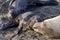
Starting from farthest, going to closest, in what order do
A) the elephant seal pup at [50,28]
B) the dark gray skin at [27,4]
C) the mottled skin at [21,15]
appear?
the dark gray skin at [27,4] < the mottled skin at [21,15] < the elephant seal pup at [50,28]

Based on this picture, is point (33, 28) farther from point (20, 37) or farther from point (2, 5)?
point (2, 5)

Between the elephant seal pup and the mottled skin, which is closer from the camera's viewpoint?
the elephant seal pup

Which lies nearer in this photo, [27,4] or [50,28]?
[50,28]

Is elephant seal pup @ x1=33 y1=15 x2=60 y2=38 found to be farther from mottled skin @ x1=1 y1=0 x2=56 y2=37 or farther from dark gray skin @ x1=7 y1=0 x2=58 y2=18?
dark gray skin @ x1=7 y1=0 x2=58 y2=18

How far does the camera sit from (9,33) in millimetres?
5957

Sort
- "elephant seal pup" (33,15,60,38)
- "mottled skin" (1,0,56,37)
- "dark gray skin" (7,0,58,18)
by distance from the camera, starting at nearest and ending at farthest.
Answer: "elephant seal pup" (33,15,60,38), "mottled skin" (1,0,56,37), "dark gray skin" (7,0,58,18)

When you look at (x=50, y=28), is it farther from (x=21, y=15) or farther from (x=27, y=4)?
(x=27, y=4)

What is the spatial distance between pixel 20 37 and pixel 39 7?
79.6 inches

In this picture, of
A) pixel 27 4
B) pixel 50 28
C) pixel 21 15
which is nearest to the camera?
pixel 50 28

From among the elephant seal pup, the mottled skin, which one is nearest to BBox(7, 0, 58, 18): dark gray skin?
the mottled skin

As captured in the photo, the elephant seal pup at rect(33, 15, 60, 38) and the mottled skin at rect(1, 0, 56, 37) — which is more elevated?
the mottled skin at rect(1, 0, 56, 37)

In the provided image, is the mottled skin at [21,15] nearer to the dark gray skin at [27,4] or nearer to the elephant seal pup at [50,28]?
the dark gray skin at [27,4]

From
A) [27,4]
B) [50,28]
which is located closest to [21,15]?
[27,4]

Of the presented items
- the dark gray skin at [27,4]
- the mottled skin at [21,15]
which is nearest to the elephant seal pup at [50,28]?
the mottled skin at [21,15]
